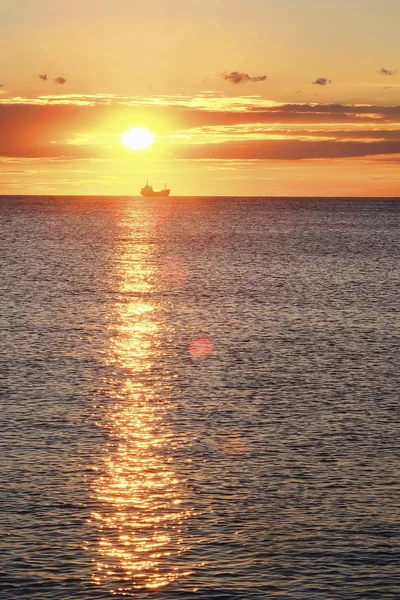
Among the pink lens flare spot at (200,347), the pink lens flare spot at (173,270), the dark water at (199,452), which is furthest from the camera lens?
the pink lens flare spot at (173,270)

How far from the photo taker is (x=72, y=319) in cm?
7506

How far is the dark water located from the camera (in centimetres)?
2716

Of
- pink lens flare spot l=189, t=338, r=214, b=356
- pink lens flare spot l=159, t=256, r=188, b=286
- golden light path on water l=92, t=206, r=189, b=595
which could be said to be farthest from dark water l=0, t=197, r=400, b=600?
pink lens flare spot l=159, t=256, r=188, b=286

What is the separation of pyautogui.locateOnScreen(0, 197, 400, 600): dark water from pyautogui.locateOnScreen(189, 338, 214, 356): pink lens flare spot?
0.19 metres

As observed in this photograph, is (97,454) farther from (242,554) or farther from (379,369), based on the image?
(379,369)

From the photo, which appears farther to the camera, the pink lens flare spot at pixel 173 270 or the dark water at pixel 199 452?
the pink lens flare spot at pixel 173 270

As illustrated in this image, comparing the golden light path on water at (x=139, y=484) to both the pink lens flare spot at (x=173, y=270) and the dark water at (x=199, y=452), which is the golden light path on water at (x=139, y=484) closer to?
the dark water at (x=199, y=452)

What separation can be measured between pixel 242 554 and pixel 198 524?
263cm

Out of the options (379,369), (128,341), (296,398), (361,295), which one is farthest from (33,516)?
(361,295)

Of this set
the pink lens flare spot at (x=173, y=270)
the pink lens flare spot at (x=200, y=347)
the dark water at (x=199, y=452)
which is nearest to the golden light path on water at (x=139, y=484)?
the dark water at (x=199, y=452)

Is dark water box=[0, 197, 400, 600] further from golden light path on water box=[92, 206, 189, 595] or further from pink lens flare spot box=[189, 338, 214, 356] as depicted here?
pink lens flare spot box=[189, 338, 214, 356]

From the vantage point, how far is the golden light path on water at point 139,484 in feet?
89.4

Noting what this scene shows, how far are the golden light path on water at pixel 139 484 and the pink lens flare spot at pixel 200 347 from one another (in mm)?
2101

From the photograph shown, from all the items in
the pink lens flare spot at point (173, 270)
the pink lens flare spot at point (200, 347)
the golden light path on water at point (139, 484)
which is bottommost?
the golden light path on water at point (139, 484)
